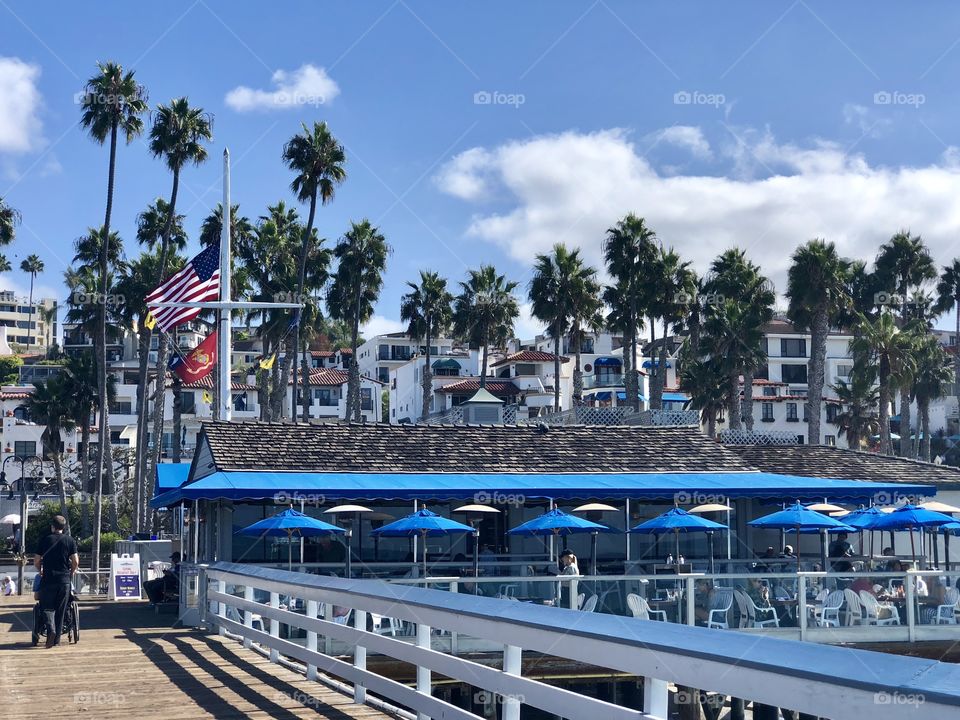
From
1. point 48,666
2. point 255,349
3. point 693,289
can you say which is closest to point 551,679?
point 48,666

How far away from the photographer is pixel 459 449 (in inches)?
1259

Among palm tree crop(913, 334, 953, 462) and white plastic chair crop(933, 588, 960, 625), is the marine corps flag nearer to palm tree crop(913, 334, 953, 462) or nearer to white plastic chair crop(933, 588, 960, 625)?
white plastic chair crop(933, 588, 960, 625)

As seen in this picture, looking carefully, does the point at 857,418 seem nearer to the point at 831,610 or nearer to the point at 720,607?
the point at 831,610

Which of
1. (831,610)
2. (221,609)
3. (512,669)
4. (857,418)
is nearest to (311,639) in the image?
(512,669)

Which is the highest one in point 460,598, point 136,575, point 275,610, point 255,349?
point 255,349

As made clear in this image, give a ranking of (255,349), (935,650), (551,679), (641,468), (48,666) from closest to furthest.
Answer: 1. (48,666)
2. (551,679)
3. (935,650)
4. (641,468)
5. (255,349)

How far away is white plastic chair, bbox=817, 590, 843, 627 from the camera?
22272mm

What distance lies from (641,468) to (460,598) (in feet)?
77.8

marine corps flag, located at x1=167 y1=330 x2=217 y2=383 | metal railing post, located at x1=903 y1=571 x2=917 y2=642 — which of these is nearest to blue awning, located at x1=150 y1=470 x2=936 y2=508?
marine corps flag, located at x1=167 y1=330 x2=217 y2=383

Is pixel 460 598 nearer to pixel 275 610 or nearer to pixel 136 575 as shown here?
pixel 275 610

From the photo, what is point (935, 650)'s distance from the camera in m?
22.4

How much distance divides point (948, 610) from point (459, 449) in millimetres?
13344

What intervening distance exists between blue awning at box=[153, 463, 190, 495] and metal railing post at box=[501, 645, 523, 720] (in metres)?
25.0

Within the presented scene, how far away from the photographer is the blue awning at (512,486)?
86.9 feet
